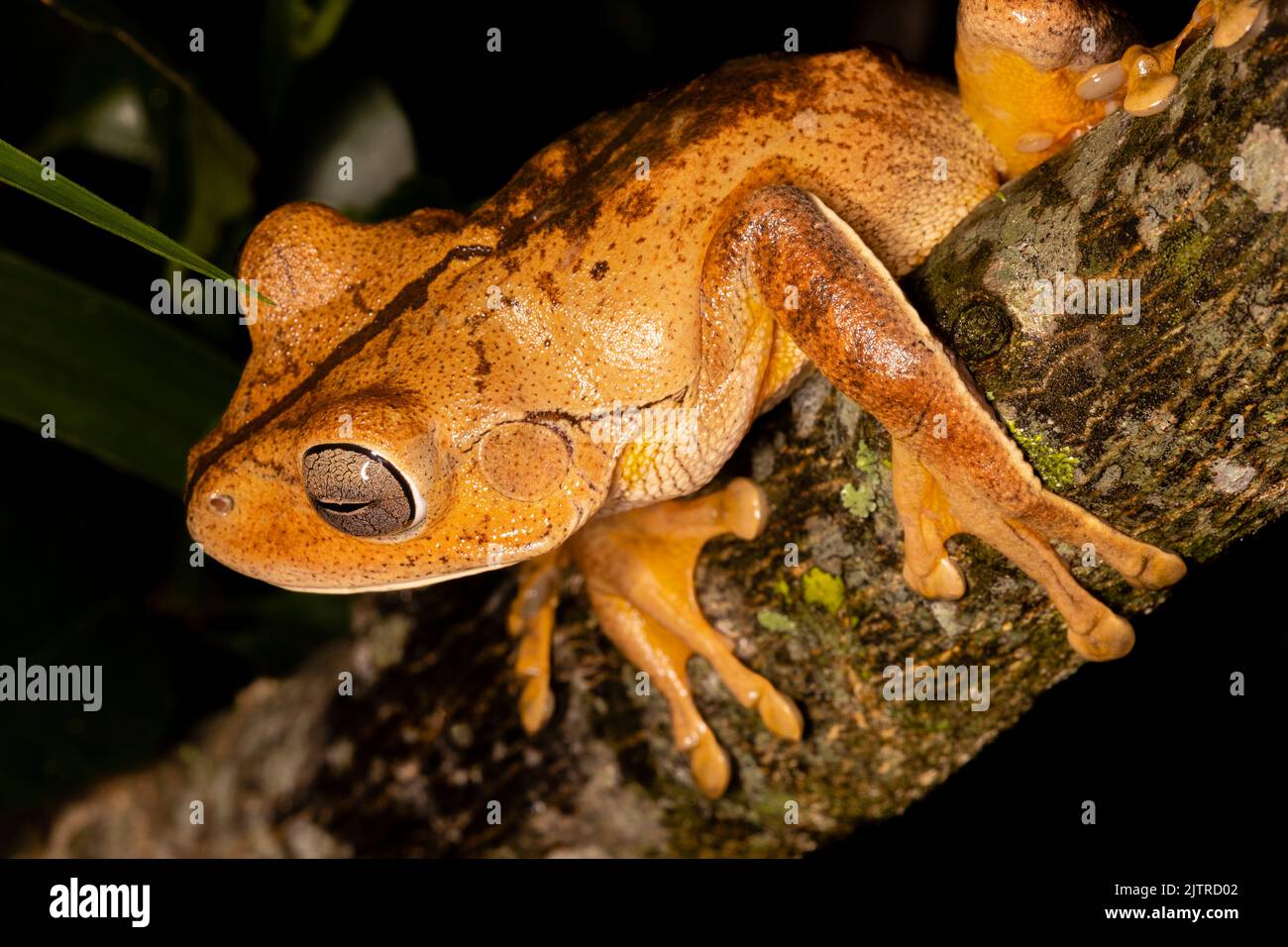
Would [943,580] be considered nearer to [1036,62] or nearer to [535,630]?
[1036,62]

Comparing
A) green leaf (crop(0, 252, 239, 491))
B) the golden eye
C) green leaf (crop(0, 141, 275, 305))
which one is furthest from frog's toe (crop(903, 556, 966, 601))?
green leaf (crop(0, 252, 239, 491))

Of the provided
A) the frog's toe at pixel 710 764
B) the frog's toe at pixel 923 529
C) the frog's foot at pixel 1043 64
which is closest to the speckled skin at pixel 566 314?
the frog's foot at pixel 1043 64

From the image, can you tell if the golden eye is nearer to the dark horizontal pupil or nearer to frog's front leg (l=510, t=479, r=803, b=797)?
the dark horizontal pupil

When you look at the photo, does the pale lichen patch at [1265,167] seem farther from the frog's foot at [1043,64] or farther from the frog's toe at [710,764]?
the frog's toe at [710,764]

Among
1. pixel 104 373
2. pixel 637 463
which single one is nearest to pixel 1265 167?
pixel 637 463

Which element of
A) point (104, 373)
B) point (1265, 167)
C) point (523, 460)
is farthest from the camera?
point (104, 373)

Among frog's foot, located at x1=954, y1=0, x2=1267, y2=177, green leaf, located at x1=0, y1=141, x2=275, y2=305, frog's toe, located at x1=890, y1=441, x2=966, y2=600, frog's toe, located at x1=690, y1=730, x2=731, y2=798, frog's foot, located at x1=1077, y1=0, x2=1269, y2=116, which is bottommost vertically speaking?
frog's toe, located at x1=690, y1=730, x2=731, y2=798
